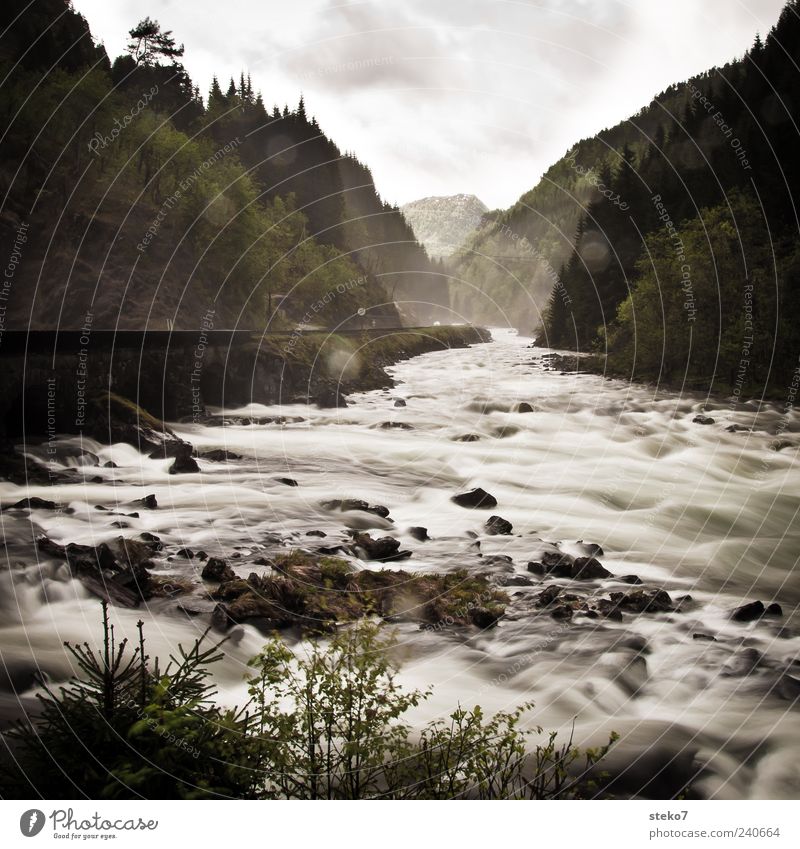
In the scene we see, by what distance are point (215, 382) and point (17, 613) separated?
51.8ft

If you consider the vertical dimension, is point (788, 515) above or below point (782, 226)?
below

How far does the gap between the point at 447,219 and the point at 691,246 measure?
429 inches

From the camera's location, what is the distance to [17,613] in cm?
1088

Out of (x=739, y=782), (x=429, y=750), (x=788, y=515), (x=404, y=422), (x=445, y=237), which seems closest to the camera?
(x=429, y=750)

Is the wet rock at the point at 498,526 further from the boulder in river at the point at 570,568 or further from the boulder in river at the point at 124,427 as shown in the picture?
the boulder in river at the point at 124,427

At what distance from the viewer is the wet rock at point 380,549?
14031 mm

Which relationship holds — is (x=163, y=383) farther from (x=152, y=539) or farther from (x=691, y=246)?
(x=691, y=246)

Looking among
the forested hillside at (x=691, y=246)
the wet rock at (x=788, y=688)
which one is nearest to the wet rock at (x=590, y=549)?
the wet rock at (x=788, y=688)

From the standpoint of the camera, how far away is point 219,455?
20.2 meters

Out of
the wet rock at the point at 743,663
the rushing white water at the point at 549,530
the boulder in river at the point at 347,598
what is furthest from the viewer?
the boulder in river at the point at 347,598

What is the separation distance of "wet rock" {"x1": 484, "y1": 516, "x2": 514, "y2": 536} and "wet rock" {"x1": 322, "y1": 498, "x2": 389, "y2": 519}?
115 inches

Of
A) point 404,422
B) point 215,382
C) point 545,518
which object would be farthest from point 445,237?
point 545,518

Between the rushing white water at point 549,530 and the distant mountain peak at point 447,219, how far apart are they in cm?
727

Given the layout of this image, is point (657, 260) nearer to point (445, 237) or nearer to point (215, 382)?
point (445, 237)
